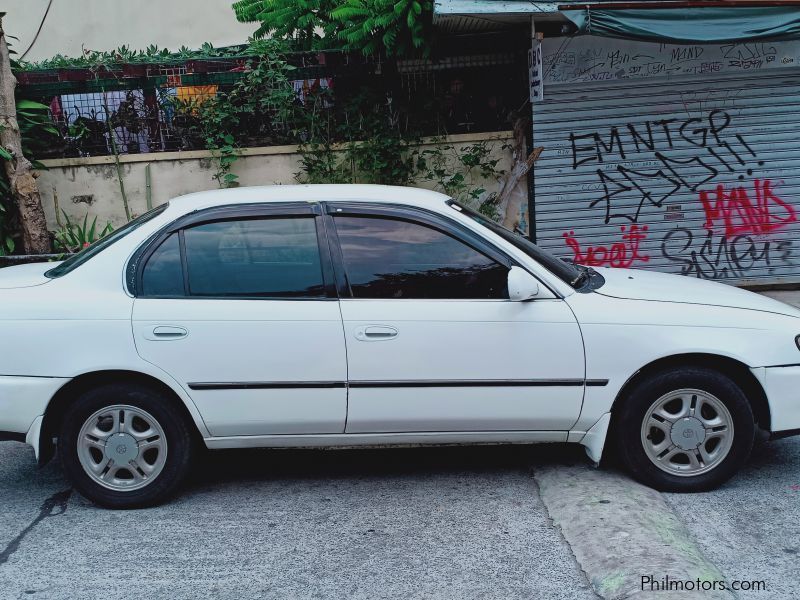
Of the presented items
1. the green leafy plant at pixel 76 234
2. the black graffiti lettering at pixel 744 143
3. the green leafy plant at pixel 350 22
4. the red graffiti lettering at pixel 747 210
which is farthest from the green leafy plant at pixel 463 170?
the green leafy plant at pixel 76 234

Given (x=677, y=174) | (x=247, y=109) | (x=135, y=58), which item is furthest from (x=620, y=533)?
(x=135, y=58)

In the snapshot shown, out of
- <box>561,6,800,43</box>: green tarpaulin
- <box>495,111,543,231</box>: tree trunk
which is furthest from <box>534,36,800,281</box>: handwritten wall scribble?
<box>561,6,800,43</box>: green tarpaulin

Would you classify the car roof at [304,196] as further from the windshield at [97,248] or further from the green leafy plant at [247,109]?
the green leafy plant at [247,109]

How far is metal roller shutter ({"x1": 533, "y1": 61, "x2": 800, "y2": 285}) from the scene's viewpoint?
9422mm

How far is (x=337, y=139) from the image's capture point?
9.69 m

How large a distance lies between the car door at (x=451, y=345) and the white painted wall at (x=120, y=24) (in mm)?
9713

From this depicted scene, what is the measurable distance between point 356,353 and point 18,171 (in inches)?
244

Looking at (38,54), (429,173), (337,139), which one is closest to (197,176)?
(337,139)

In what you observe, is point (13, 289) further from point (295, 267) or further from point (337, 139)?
point (337, 139)

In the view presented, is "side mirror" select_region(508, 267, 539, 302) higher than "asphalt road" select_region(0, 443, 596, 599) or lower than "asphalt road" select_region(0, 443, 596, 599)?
higher

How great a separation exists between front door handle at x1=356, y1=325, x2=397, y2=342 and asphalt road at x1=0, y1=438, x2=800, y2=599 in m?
0.92

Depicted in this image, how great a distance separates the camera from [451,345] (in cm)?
447

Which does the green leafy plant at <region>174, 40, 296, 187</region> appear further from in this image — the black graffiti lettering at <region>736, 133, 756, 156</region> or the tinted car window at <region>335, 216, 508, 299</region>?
the tinted car window at <region>335, 216, 508, 299</region>

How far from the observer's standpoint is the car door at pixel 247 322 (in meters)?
4.46
